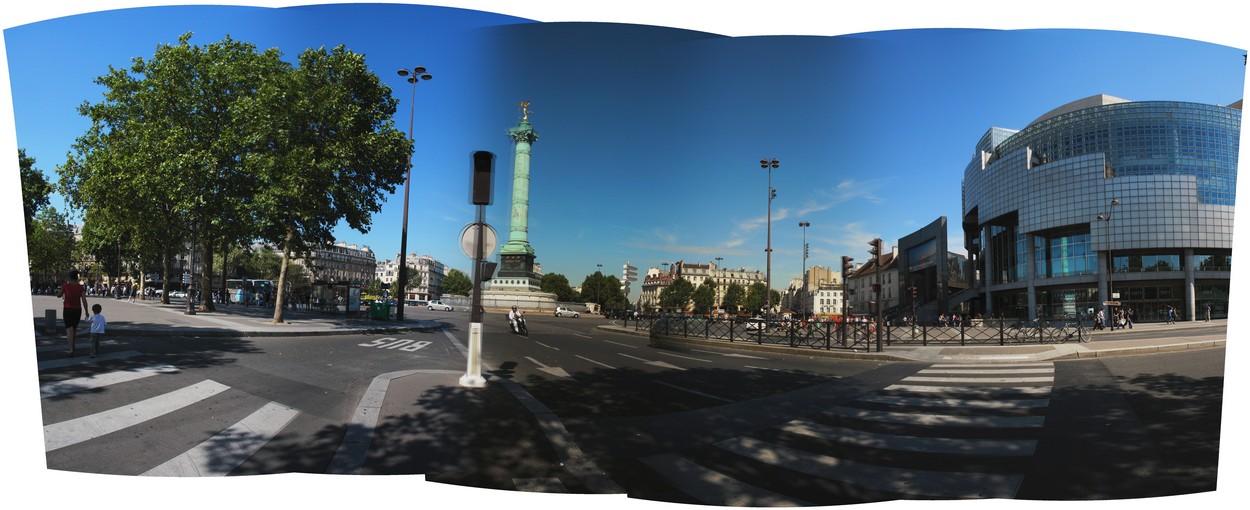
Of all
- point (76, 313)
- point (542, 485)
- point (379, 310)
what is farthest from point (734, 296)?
point (76, 313)

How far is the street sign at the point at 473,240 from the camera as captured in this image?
2.52 m

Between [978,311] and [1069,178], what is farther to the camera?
[978,311]

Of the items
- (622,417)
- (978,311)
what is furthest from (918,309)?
(622,417)

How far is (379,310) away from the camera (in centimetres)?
326

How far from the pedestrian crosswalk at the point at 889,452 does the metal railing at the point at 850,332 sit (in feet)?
1.15

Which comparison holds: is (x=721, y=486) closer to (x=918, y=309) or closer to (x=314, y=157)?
(x=918, y=309)

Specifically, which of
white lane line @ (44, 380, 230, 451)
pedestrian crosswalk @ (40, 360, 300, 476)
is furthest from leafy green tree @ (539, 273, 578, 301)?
white lane line @ (44, 380, 230, 451)

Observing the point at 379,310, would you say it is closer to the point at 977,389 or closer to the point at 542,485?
the point at 542,485

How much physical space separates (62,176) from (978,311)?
6.27 meters

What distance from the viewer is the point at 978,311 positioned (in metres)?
3.33

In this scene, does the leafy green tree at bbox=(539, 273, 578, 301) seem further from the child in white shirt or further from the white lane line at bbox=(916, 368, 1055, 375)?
the child in white shirt

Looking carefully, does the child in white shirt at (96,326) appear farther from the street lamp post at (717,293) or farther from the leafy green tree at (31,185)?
the street lamp post at (717,293)

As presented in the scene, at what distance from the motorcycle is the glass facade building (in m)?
2.66

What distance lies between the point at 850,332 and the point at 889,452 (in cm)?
86
